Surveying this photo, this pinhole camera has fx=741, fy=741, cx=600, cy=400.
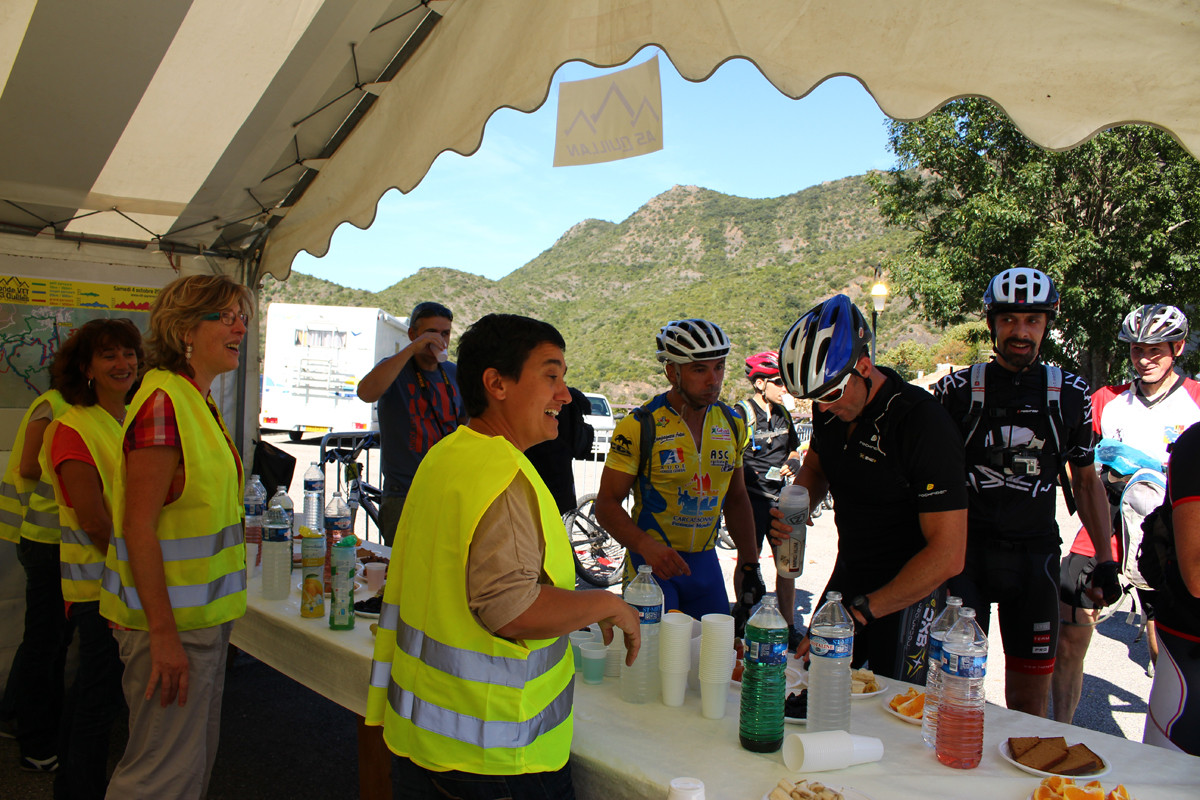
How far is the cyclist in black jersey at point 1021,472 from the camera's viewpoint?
312cm

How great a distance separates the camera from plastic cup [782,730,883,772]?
1798mm

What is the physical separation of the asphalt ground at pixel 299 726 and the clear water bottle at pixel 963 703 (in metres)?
2.90

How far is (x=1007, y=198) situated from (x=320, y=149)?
675 inches

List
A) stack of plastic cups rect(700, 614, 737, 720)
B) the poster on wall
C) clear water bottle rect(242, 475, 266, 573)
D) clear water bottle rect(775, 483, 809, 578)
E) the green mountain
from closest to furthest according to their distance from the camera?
stack of plastic cups rect(700, 614, 737, 720) → clear water bottle rect(775, 483, 809, 578) → clear water bottle rect(242, 475, 266, 573) → the poster on wall → the green mountain

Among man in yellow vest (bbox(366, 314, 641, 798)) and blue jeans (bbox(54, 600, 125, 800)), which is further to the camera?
blue jeans (bbox(54, 600, 125, 800))

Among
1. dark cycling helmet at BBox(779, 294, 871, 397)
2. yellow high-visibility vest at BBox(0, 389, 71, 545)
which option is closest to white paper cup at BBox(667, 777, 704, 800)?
dark cycling helmet at BBox(779, 294, 871, 397)

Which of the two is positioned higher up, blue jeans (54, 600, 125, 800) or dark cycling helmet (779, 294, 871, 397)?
dark cycling helmet (779, 294, 871, 397)

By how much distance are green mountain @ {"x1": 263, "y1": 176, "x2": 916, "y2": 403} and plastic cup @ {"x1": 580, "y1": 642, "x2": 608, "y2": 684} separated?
4810cm

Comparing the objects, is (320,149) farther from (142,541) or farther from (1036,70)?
(1036,70)

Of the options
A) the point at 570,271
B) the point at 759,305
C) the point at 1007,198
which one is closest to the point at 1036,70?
the point at 1007,198

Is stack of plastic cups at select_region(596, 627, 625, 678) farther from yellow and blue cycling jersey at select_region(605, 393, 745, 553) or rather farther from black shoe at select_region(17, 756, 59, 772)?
black shoe at select_region(17, 756, 59, 772)

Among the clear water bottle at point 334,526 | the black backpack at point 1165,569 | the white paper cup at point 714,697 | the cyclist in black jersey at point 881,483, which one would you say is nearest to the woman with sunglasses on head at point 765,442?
the cyclist in black jersey at point 881,483

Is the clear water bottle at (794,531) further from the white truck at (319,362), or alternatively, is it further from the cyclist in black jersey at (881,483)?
the white truck at (319,362)

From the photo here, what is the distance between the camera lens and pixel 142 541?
2266mm
